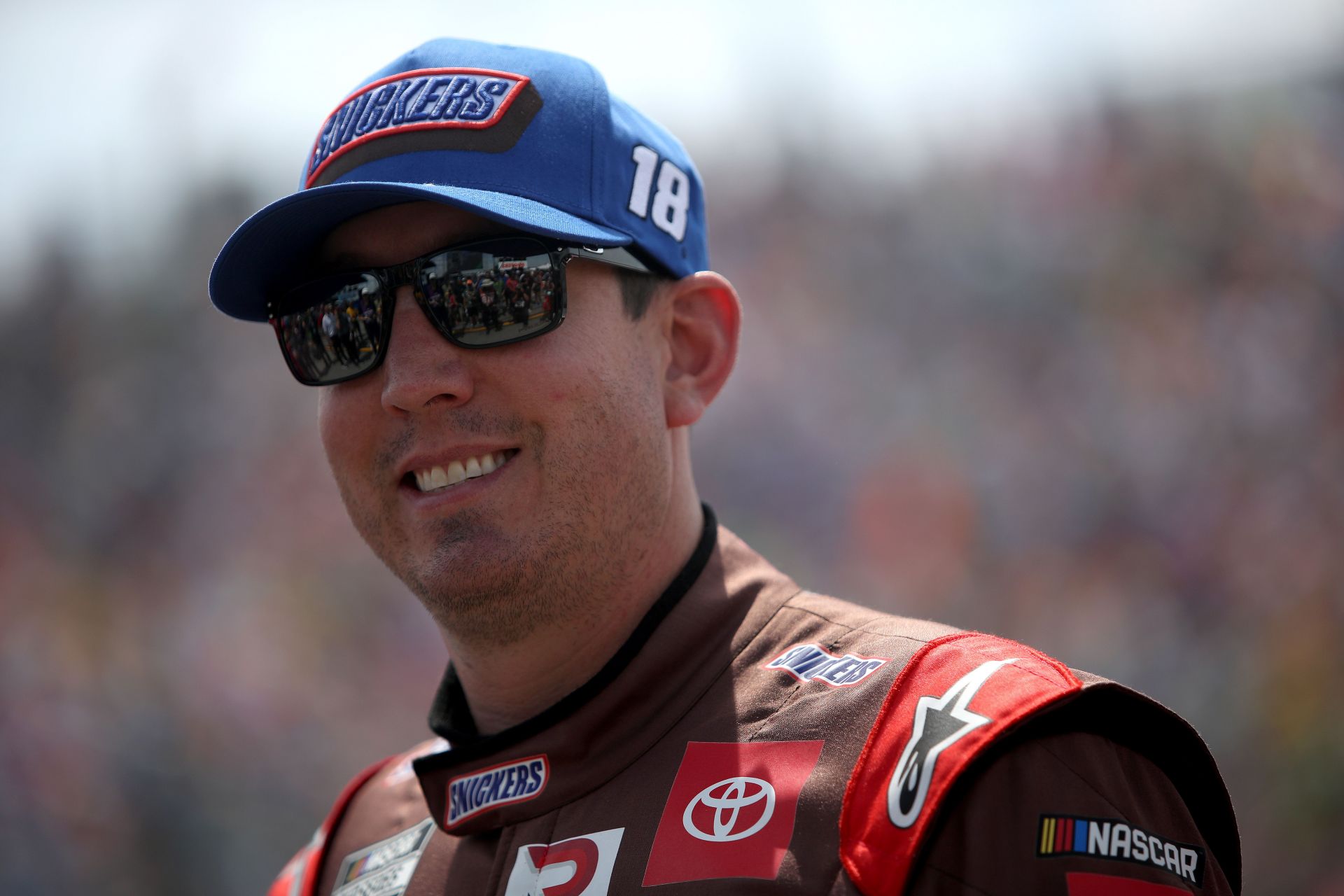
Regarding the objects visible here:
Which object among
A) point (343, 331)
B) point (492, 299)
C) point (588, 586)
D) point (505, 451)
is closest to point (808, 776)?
point (588, 586)

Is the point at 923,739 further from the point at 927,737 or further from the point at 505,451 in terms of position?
the point at 505,451

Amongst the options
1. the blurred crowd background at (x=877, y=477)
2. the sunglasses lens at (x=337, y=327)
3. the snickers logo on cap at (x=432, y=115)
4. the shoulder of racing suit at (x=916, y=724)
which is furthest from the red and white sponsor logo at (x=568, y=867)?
the blurred crowd background at (x=877, y=477)

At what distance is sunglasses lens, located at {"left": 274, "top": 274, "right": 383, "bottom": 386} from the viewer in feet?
5.09

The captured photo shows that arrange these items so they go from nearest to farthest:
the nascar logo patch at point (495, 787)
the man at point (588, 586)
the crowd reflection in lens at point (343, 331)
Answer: the man at point (588, 586)
the nascar logo patch at point (495, 787)
the crowd reflection in lens at point (343, 331)

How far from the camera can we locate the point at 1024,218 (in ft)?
23.3

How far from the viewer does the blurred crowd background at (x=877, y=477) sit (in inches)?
231

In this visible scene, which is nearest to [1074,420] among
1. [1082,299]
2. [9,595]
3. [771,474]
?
[1082,299]

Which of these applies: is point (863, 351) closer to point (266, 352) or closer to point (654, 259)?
point (266, 352)

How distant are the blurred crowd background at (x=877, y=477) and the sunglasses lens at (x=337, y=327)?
507 cm

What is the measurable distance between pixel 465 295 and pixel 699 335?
434 mm

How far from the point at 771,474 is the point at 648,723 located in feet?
18.2

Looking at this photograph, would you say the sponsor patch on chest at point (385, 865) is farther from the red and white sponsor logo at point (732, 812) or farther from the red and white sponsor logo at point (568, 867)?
the red and white sponsor logo at point (732, 812)

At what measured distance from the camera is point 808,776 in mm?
1210

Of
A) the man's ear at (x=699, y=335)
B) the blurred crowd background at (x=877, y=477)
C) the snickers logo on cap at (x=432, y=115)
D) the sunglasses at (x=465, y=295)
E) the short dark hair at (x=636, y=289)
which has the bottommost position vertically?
the blurred crowd background at (x=877, y=477)
